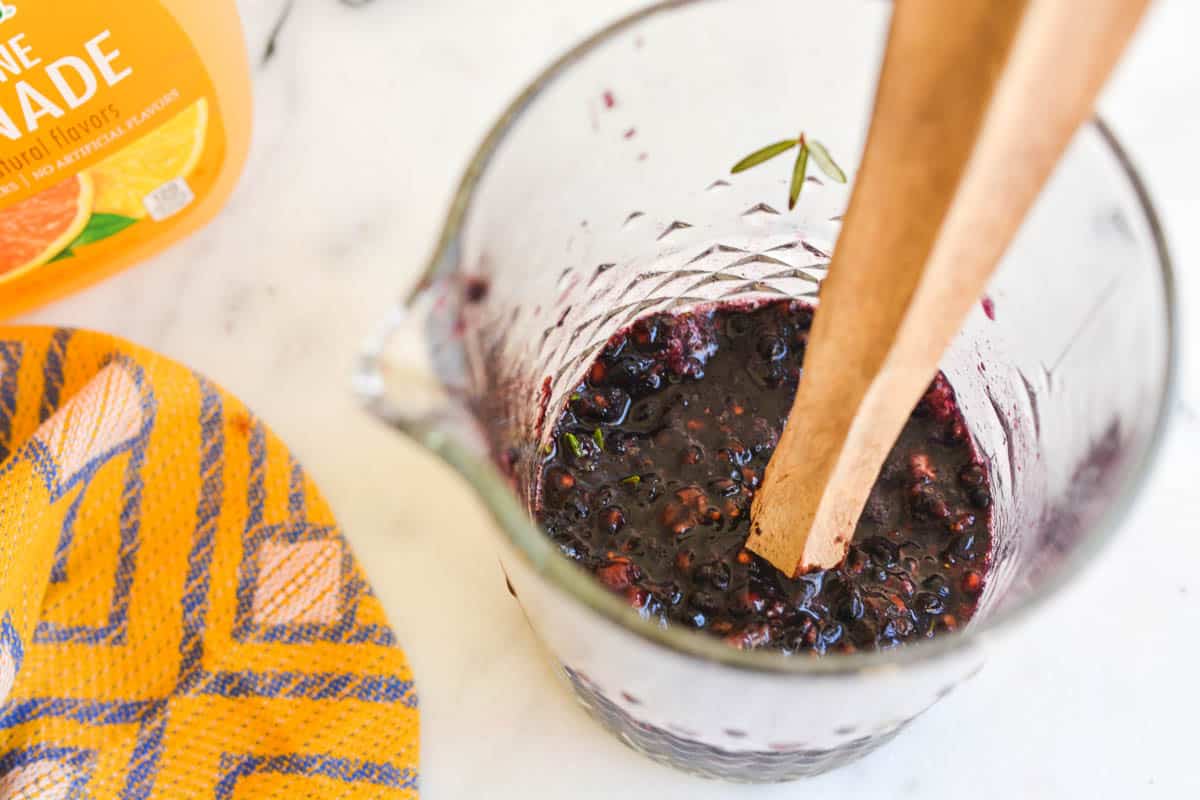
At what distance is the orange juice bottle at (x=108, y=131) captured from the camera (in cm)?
64

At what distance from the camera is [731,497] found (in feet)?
1.80

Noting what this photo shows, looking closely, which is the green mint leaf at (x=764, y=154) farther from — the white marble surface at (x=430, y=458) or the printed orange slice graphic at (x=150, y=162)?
the printed orange slice graphic at (x=150, y=162)

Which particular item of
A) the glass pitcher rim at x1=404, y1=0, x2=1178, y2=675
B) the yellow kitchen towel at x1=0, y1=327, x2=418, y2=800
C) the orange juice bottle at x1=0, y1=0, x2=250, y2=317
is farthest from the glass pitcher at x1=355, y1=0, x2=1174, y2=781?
the orange juice bottle at x1=0, y1=0, x2=250, y2=317

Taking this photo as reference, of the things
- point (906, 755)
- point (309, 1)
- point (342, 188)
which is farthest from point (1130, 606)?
point (309, 1)

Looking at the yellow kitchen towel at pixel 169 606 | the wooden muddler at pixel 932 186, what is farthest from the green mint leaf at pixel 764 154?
the yellow kitchen towel at pixel 169 606

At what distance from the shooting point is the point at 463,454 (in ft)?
1.22

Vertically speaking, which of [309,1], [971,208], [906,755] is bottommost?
[906,755]

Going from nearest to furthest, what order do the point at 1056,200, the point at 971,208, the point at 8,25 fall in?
Answer: 1. the point at 971,208
2. the point at 1056,200
3. the point at 8,25

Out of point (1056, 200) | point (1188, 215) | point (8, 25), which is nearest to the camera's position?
point (1056, 200)

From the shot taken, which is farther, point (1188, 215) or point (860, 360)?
point (1188, 215)

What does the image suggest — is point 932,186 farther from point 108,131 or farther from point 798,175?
point 108,131

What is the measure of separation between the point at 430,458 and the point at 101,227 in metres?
0.25

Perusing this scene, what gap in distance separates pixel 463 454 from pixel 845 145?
0.26 meters

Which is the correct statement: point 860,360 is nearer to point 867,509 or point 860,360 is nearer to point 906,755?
point 867,509
